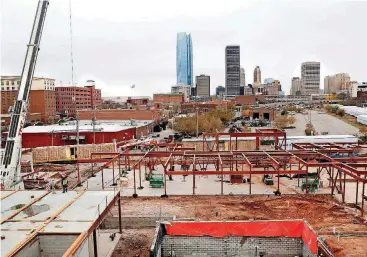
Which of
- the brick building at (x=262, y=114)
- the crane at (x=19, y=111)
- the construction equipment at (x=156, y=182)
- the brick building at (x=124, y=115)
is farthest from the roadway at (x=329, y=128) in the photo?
the crane at (x=19, y=111)

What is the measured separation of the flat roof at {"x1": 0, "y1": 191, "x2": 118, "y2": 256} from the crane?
546 centimetres

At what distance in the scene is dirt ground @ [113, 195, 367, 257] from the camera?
48.4ft

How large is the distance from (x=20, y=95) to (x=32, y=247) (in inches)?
509

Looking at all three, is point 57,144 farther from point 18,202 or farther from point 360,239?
point 360,239

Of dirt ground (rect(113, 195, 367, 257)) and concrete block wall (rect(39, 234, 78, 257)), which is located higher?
concrete block wall (rect(39, 234, 78, 257))

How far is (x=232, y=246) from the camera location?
1411 cm

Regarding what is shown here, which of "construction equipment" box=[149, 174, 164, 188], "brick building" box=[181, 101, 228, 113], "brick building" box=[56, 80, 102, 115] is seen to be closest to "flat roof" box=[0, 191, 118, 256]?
"construction equipment" box=[149, 174, 164, 188]

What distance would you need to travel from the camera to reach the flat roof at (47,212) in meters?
10.7

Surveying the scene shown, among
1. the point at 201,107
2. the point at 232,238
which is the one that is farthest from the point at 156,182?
the point at 201,107

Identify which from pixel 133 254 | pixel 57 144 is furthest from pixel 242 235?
pixel 57 144

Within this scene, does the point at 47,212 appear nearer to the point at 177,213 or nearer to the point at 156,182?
the point at 177,213

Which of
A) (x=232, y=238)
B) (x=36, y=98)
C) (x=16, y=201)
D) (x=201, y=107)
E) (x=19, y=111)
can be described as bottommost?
(x=232, y=238)

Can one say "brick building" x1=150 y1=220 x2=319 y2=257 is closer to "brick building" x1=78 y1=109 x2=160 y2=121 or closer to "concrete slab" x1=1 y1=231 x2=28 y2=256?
"concrete slab" x1=1 y1=231 x2=28 y2=256

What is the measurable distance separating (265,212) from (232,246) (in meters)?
5.10
